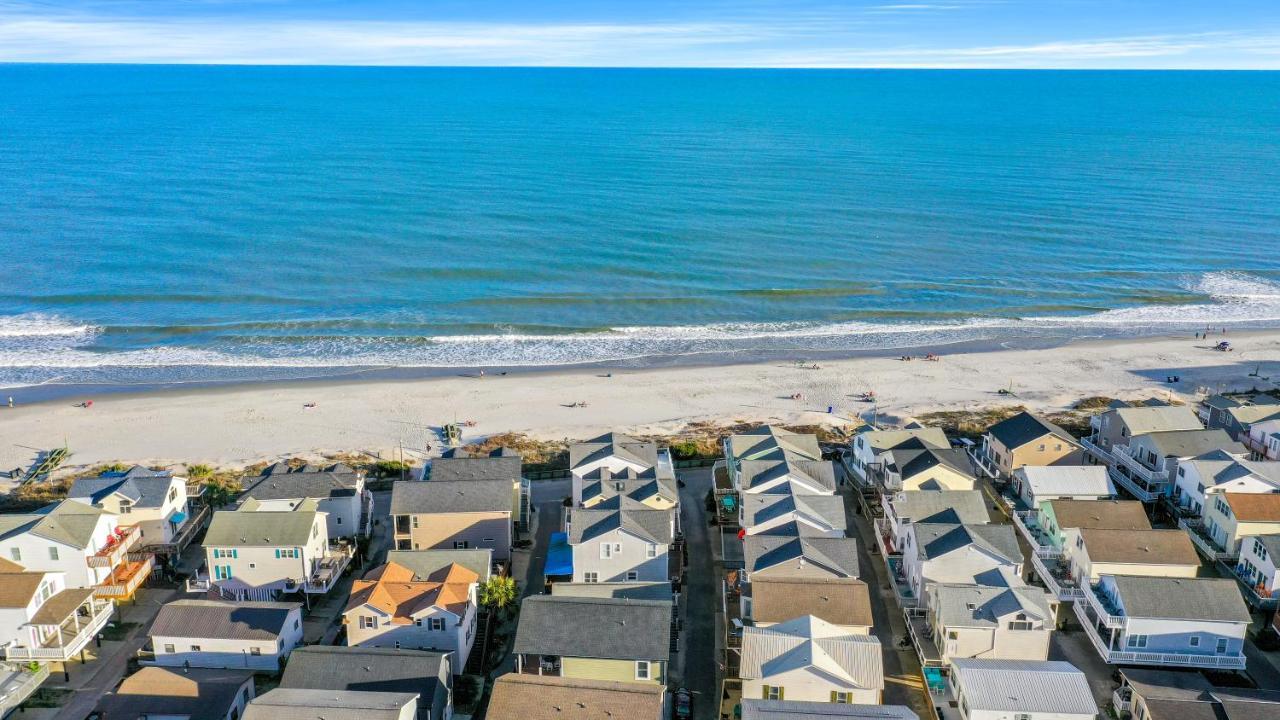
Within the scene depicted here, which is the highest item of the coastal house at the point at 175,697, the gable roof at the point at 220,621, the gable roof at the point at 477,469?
the gable roof at the point at 477,469

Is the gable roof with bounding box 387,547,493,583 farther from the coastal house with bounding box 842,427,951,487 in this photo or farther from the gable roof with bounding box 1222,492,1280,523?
the gable roof with bounding box 1222,492,1280,523

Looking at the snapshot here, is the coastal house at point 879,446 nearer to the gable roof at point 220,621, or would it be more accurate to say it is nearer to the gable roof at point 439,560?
the gable roof at point 439,560

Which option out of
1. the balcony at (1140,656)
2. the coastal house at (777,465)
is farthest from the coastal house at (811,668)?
the coastal house at (777,465)

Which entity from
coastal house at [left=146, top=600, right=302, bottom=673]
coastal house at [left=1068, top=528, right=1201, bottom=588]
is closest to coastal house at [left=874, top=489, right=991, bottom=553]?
coastal house at [left=1068, top=528, right=1201, bottom=588]

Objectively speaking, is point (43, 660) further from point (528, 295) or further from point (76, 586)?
point (528, 295)

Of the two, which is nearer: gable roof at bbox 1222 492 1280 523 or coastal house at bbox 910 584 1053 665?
coastal house at bbox 910 584 1053 665

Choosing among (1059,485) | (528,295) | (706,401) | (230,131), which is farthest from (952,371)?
(230,131)

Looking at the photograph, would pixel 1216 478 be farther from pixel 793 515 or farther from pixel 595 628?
pixel 595 628
